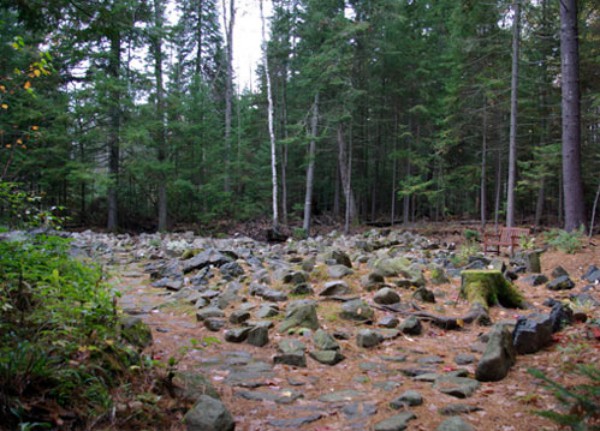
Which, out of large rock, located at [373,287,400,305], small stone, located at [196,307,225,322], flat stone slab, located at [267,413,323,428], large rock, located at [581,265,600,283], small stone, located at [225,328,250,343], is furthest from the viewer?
large rock, located at [581,265,600,283]

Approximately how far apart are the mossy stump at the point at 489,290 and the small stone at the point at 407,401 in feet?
9.51

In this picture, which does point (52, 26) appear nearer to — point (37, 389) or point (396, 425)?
point (37, 389)

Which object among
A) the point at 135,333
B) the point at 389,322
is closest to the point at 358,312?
the point at 389,322

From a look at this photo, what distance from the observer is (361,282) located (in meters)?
6.64

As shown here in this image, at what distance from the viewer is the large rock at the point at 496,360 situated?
3.14 metres

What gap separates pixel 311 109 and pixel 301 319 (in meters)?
15.3

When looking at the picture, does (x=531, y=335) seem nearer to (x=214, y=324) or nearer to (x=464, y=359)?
(x=464, y=359)

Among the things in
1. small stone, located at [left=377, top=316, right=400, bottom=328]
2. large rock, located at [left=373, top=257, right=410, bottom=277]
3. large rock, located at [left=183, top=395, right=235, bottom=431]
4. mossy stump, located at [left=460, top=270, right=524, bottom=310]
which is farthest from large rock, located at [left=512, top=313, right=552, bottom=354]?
large rock, located at [left=373, top=257, right=410, bottom=277]

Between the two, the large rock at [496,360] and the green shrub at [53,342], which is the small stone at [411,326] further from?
the green shrub at [53,342]

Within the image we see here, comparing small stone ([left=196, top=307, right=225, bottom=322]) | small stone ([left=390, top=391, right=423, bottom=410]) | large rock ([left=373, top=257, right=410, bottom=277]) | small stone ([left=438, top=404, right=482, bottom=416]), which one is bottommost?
small stone ([left=196, top=307, right=225, bottom=322])

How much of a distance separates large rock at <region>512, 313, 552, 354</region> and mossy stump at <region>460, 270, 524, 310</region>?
1.58 m

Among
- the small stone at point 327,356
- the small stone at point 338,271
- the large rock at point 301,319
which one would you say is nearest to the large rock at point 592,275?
the small stone at point 338,271

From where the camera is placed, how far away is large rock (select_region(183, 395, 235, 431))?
7.68 ft

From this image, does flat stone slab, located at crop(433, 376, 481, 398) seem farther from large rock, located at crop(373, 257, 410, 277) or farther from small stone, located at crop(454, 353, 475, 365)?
large rock, located at crop(373, 257, 410, 277)
